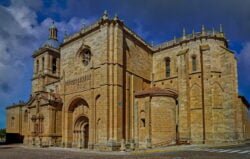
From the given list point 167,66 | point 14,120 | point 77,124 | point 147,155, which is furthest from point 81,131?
point 14,120

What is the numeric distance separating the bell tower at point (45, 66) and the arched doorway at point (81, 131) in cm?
1235

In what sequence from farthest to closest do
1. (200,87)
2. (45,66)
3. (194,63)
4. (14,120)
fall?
(14,120) → (45,66) → (194,63) → (200,87)

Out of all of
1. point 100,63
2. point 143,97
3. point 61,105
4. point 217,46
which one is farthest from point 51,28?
point 217,46

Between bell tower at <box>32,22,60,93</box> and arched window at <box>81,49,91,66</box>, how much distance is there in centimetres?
1181

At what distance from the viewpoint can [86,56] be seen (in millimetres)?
A: 32219

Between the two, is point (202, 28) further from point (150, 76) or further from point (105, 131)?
point (105, 131)

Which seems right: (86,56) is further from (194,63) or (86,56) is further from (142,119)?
(194,63)

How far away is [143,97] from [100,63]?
605cm

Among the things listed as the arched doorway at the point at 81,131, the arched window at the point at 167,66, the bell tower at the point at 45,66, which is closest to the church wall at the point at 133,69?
the arched window at the point at 167,66

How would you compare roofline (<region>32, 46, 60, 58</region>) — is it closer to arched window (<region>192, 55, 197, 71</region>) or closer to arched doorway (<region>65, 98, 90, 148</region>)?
arched doorway (<region>65, 98, 90, 148</region>)

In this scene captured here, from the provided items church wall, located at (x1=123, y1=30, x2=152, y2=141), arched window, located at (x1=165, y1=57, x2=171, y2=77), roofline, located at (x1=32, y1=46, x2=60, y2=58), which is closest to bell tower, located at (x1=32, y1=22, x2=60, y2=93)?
roofline, located at (x1=32, y1=46, x2=60, y2=58)

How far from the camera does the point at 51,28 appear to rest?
47969 mm

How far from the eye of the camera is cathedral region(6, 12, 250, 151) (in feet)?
92.2

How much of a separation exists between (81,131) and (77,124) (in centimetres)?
96
